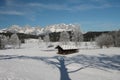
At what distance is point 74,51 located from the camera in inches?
2530

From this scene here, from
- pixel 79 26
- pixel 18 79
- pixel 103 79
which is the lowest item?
pixel 103 79

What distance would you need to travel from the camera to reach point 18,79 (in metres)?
15.5

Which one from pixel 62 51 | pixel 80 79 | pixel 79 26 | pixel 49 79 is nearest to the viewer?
pixel 49 79

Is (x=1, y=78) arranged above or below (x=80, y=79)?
above

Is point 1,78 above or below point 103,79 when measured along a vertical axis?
above

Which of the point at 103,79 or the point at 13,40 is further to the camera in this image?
the point at 13,40

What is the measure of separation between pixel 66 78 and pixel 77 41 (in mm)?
98253

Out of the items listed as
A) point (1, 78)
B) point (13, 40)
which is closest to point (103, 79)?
point (1, 78)

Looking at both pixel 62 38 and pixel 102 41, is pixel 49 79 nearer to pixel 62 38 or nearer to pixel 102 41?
pixel 102 41

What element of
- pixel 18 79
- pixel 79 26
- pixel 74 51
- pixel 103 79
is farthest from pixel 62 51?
pixel 79 26

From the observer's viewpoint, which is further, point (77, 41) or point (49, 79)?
point (77, 41)

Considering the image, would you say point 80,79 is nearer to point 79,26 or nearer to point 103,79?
point 103,79

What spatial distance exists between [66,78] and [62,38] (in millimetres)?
100005

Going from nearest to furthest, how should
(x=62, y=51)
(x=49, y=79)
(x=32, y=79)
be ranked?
(x=32, y=79)
(x=49, y=79)
(x=62, y=51)
